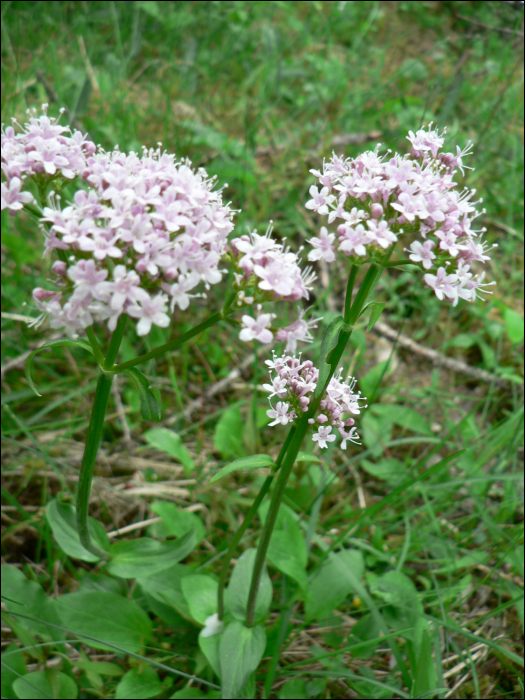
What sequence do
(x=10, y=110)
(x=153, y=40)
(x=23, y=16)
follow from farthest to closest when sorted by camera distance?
(x=153, y=40)
(x=23, y=16)
(x=10, y=110)

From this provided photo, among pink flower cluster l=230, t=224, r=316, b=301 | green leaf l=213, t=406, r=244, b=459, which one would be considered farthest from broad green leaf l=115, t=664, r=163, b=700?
pink flower cluster l=230, t=224, r=316, b=301

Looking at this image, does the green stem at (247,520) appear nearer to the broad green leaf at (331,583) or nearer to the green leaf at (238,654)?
the green leaf at (238,654)

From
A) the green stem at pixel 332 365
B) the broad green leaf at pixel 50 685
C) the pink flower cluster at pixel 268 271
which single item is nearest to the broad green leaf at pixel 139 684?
the broad green leaf at pixel 50 685

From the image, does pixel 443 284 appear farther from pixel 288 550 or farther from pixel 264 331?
pixel 288 550

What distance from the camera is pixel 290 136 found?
15.4 ft

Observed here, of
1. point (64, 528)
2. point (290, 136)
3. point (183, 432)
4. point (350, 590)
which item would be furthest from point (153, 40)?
point (350, 590)

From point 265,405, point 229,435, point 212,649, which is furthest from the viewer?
point 265,405

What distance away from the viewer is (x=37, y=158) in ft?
5.02

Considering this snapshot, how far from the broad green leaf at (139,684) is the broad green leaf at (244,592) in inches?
15.5

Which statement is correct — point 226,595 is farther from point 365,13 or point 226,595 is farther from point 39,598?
point 365,13

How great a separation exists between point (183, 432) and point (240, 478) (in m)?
0.41

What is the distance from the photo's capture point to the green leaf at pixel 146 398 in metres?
1.62

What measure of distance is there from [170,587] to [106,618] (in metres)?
0.28

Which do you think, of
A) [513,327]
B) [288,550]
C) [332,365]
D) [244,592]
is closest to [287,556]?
[288,550]
